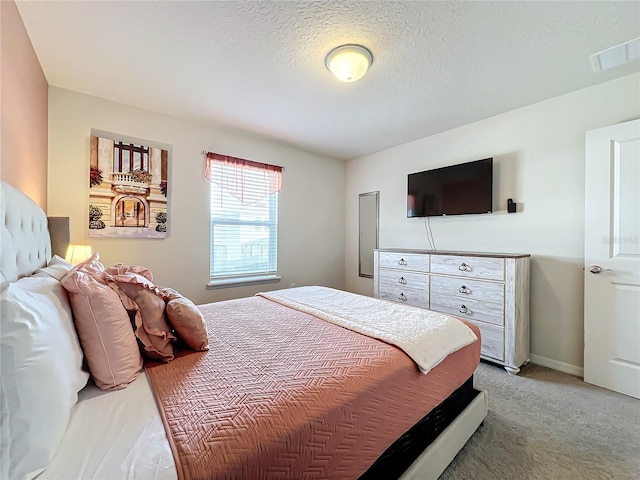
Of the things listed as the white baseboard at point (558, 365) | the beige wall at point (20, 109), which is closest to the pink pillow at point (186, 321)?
the beige wall at point (20, 109)

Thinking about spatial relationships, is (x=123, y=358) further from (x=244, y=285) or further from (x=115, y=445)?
(x=244, y=285)

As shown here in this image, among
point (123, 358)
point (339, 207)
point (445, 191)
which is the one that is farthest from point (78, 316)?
point (339, 207)

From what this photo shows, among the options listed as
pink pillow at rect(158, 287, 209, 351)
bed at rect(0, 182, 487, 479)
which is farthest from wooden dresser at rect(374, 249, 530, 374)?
pink pillow at rect(158, 287, 209, 351)

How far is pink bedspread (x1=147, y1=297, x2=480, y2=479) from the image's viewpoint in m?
0.76

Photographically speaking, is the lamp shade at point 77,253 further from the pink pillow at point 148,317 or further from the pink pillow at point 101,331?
the pink pillow at point 101,331

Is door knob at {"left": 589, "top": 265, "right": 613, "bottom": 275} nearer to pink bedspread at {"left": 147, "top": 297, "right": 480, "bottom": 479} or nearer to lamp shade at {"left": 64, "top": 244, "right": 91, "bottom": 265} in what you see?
pink bedspread at {"left": 147, "top": 297, "right": 480, "bottom": 479}

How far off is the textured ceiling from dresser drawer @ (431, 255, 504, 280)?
153 cm

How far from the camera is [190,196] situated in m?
3.10

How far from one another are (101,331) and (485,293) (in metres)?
2.80

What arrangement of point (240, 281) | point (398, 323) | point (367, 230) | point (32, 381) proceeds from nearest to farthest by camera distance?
point (32, 381), point (398, 323), point (240, 281), point (367, 230)

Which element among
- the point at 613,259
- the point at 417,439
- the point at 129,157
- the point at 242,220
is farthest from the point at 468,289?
the point at 129,157

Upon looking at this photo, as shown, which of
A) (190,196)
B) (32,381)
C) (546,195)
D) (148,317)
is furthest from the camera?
(190,196)

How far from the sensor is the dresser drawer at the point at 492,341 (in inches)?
95.3

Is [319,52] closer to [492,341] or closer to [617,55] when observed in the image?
[617,55]
